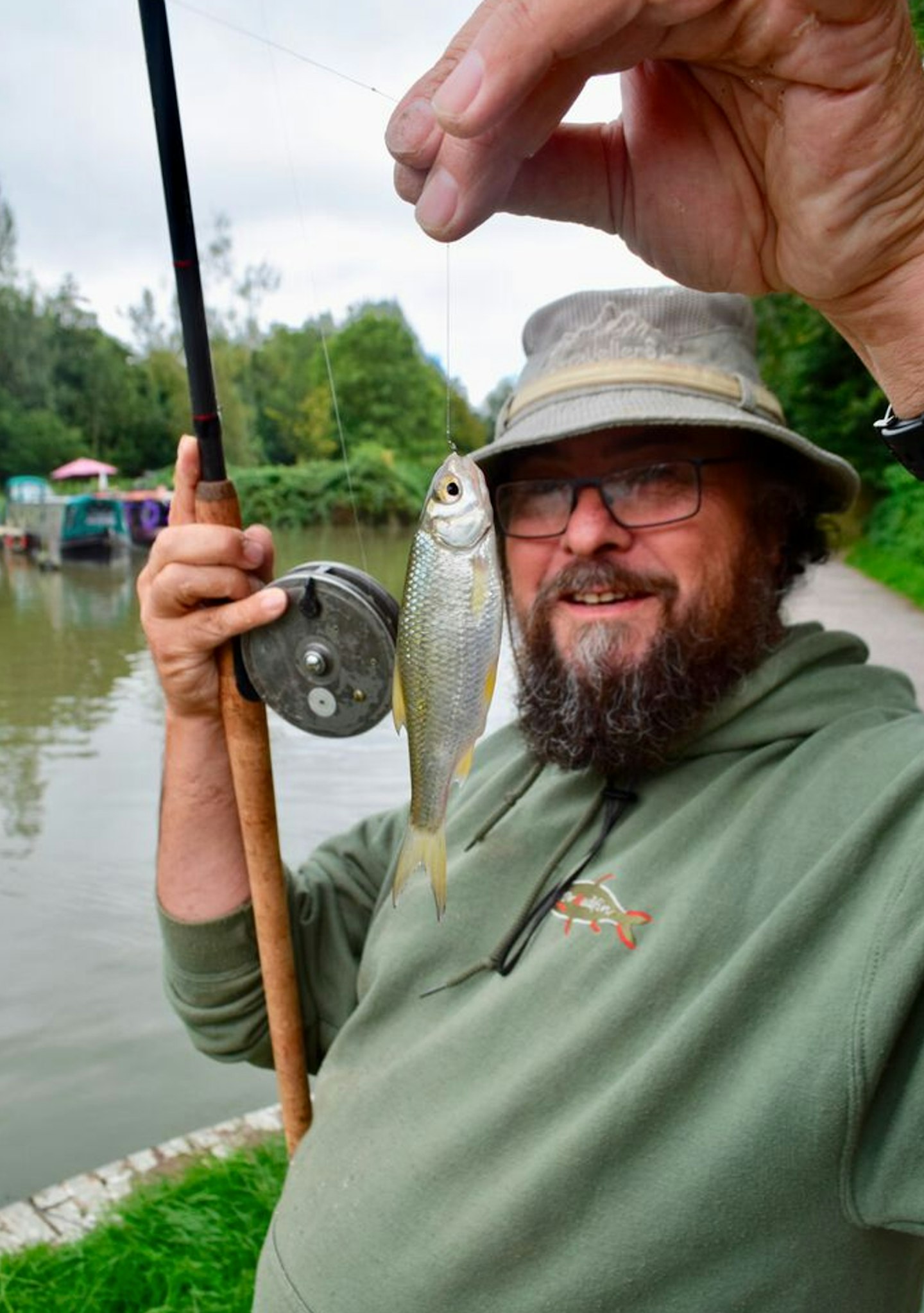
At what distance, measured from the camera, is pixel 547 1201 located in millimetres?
1776

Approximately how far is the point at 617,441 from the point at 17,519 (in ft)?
101

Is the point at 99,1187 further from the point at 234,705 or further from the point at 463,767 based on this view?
the point at 463,767

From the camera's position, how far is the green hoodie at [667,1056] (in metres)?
1.63

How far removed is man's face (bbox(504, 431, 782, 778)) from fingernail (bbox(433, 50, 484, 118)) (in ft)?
4.30

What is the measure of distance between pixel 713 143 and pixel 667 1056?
1279 mm

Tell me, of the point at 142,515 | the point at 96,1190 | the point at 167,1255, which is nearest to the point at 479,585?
the point at 167,1255

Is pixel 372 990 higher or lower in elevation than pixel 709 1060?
lower

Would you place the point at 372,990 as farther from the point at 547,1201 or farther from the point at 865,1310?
the point at 865,1310

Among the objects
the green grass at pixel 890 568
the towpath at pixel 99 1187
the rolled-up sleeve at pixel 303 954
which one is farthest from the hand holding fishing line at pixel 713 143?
the green grass at pixel 890 568

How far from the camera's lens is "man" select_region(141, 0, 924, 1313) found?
1.37 metres

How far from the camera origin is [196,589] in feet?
6.79

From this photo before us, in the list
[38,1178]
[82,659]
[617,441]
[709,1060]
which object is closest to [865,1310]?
[709,1060]

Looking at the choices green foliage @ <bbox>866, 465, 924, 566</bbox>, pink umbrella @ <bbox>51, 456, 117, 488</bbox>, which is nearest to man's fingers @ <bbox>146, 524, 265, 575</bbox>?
green foliage @ <bbox>866, 465, 924, 566</bbox>

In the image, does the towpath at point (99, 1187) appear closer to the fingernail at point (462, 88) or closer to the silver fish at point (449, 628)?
the silver fish at point (449, 628)
